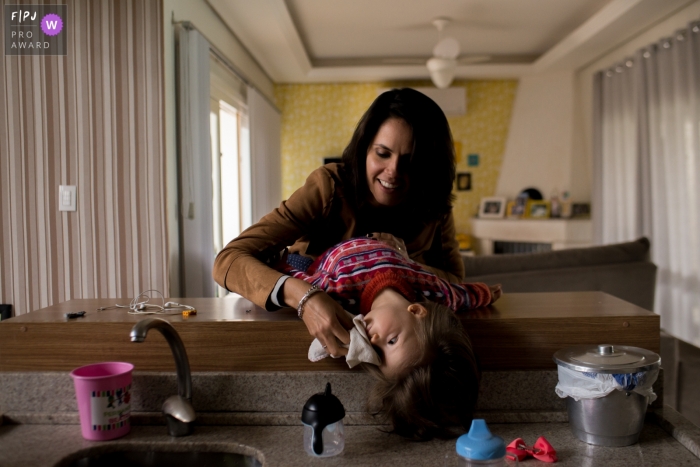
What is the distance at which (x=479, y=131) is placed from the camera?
6703 millimetres

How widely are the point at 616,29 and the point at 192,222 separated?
3613 millimetres

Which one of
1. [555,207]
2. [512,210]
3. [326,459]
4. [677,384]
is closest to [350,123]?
[512,210]

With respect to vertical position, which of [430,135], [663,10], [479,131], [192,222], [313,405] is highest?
[663,10]

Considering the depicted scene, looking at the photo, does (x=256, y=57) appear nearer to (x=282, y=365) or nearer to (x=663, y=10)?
(x=663, y=10)

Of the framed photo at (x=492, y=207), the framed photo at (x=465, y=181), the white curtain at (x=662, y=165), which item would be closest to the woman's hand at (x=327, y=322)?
the white curtain at (x=662, y=165)

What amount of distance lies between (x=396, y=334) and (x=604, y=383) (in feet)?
1.22

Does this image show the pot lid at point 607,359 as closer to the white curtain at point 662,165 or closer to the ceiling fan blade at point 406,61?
the white curtain at point 662,165

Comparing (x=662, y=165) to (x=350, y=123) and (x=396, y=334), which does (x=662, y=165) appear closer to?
(x=350, y=123)

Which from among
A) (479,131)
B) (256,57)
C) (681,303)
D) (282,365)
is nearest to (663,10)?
(681,303)

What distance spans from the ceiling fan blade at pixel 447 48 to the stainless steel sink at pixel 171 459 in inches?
157

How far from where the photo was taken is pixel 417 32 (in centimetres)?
506

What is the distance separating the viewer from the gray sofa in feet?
9.28

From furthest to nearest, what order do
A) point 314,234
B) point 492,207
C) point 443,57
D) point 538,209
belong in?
point 492,207
point 538,209
point 443,57
point 314,234

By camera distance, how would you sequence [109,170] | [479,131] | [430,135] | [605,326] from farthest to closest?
[479,131]
[109,170]
[430,135]
[605,326]
